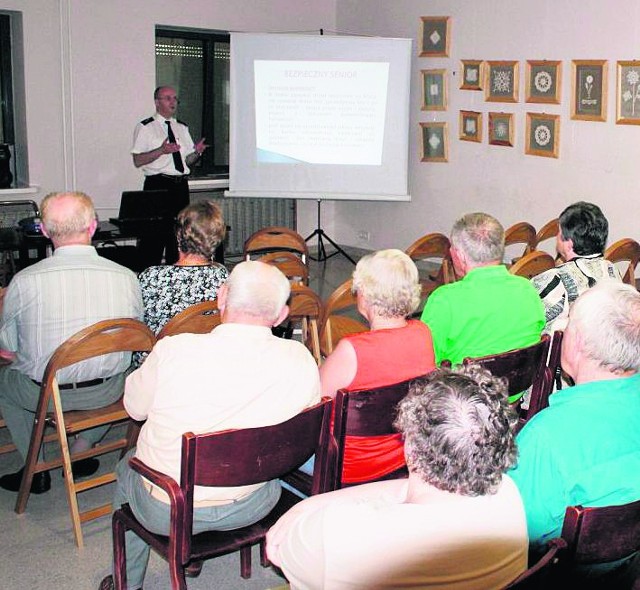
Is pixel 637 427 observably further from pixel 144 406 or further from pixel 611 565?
pixel 144 406

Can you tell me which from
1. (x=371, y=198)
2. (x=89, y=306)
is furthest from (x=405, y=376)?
(x=371, y=198)

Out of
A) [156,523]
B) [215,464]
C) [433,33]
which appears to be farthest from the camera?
[433,33]

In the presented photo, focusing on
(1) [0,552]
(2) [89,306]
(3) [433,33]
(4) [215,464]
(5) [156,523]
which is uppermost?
(3) [433,33]

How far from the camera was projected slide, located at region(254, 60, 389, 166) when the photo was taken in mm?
8055

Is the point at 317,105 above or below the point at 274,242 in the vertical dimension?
above

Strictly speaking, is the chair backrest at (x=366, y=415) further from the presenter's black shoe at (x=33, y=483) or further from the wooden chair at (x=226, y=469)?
the presenter's black shoe at (x=33, y=483)

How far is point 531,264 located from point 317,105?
12.7 feet

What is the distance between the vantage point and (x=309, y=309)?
3840 mm

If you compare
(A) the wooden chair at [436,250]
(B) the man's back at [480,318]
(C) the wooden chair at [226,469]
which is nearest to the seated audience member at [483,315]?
(B) the man's back at [480,318]

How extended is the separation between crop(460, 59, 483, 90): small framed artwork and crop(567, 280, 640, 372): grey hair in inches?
237

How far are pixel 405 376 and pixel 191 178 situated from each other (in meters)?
6.34

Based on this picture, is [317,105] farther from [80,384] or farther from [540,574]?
[540,574]

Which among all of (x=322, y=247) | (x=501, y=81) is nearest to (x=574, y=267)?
(x=501, y=81)

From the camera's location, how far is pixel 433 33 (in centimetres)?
825
